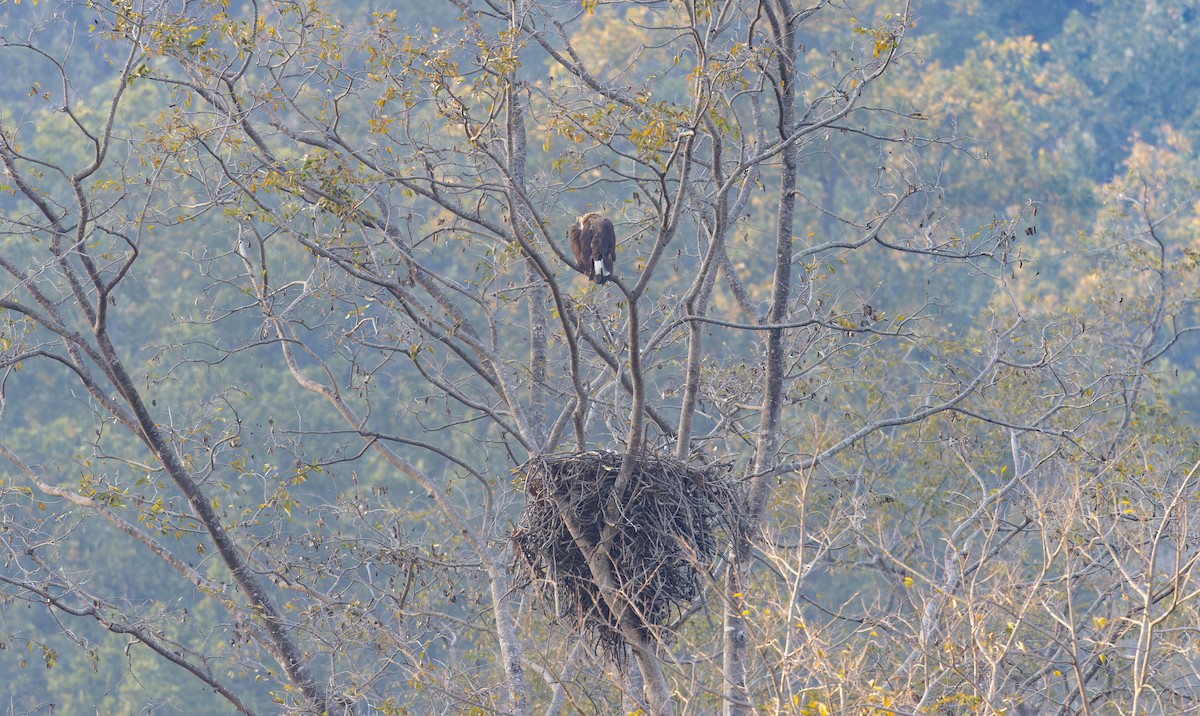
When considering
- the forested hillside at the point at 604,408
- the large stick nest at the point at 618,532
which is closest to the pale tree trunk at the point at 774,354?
the forested hillside at the point at 604,408

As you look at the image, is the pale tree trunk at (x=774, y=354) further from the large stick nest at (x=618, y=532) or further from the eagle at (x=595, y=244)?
the eagle at (x=595, y=244)

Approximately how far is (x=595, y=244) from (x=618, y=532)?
253 cm

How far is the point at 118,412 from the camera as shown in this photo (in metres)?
7.50

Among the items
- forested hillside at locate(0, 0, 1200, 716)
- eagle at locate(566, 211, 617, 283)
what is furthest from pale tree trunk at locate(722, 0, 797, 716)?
eagle at locate(566, 211, 617, 283)

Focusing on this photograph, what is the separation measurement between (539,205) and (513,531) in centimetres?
239

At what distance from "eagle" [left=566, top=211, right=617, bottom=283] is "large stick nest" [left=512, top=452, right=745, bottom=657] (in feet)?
6.15

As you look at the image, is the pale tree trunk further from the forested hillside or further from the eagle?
the eagle

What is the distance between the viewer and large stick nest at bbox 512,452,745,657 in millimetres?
6148

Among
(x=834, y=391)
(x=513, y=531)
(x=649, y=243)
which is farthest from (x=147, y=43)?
(x=834, y=391)

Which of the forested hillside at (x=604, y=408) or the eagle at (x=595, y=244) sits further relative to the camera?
the eagle at (x=595, y=244)

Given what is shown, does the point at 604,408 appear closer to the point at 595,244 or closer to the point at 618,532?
the point at 595,244

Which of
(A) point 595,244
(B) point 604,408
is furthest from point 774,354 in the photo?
(A) point 595,244

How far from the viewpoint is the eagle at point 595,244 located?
316 inches

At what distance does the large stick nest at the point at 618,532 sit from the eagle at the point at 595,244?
6.15 feet
